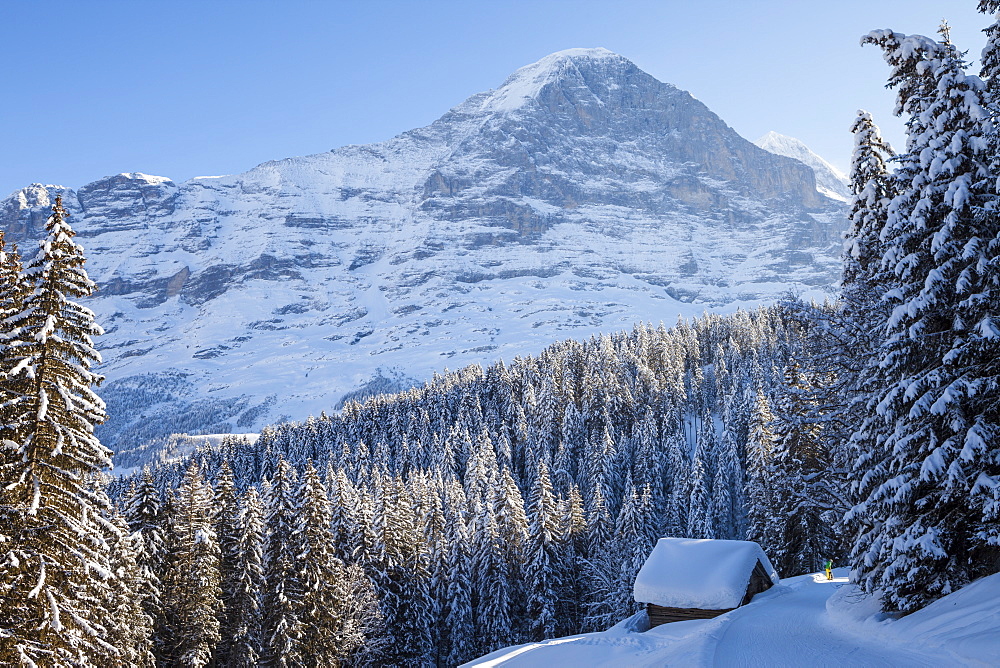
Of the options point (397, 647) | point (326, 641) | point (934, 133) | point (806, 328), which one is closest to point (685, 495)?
point (397, 647)

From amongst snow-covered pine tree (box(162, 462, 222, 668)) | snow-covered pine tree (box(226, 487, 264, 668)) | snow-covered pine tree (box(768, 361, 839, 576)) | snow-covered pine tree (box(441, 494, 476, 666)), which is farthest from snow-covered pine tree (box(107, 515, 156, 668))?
snow-covered pine tree (box(768, 361, 839, 576))

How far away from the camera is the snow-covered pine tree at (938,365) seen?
12.4 metres

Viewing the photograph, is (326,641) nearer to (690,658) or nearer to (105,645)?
(105,645)

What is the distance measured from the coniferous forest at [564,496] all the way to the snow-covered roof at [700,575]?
3900 mm

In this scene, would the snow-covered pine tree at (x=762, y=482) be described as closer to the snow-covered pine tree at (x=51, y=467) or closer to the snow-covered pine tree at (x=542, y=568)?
the snow-covered pine tree at (x=542, y=568)

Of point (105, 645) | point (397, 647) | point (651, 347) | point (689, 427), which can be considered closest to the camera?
point (105, 645)

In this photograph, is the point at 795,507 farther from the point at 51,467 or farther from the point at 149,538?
the point at 149,538

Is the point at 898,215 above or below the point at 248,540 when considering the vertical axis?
above

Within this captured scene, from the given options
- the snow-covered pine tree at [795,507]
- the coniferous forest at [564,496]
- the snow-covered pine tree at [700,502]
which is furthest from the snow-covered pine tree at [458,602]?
the snow-covered pine tree at [700,502]

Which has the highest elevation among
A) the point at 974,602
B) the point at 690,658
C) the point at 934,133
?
the point at 934,133

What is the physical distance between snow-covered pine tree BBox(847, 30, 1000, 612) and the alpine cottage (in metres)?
13.3

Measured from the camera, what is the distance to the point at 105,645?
13.5 meters

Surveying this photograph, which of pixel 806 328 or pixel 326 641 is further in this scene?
pixel 326 641

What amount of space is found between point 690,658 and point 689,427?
91.1 m
